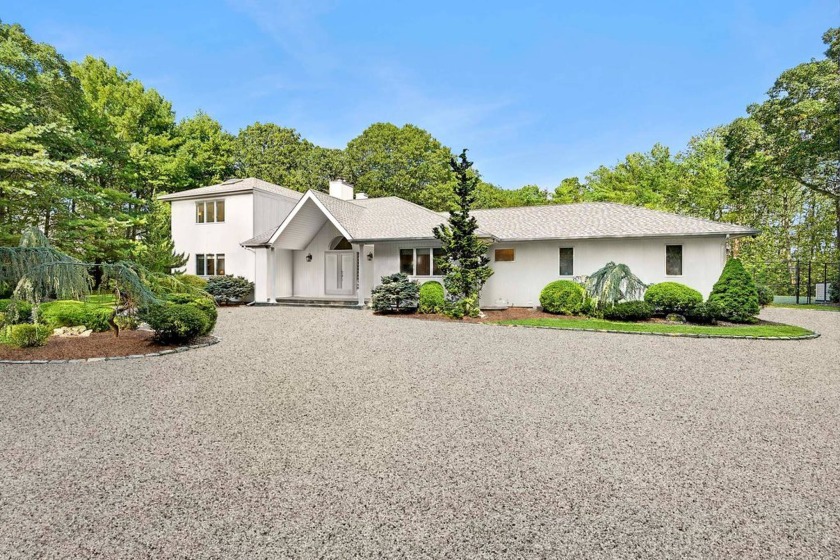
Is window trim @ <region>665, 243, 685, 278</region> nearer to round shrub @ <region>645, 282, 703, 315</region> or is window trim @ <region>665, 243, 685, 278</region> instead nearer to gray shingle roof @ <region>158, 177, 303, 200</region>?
round shrub @ <region>645, 282, 703, 315</region>

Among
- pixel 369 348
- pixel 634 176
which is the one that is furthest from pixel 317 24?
pixel 634 176

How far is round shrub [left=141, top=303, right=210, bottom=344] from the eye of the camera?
9453 mm

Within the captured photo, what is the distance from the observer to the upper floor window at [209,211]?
888 inches

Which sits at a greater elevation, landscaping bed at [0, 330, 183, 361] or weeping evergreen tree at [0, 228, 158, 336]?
weeping evergreen tree at [0, 228, 158, 336]

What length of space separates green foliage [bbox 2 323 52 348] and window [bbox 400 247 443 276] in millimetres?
12171

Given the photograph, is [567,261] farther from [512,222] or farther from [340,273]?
[340,273]

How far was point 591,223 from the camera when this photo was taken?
17.8 metres

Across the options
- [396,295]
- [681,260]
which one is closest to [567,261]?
[681,260]

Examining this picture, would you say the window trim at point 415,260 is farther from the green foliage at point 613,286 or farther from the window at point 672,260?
the window at point 672,260

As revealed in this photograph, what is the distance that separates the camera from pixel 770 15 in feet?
47.0

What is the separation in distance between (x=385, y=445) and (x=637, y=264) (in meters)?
15.1

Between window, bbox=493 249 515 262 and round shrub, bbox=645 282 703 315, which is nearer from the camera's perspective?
round shrub, bbox=645 282 703 315

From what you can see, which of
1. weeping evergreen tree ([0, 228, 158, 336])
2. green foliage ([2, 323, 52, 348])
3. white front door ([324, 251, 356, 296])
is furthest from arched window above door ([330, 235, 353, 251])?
green foliage ([2, 323, 52, 348])

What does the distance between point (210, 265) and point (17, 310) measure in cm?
1356
